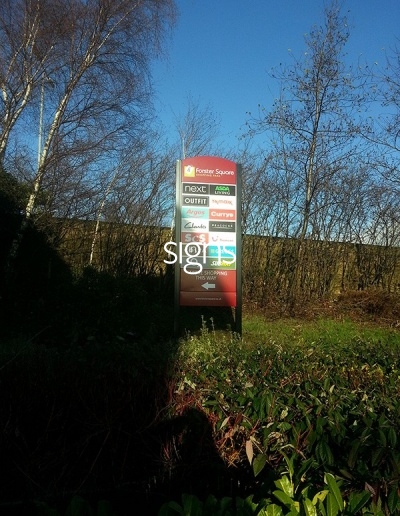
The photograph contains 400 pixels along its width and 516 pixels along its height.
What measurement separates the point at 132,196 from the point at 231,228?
156 inches

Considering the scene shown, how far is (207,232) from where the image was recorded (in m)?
8.20

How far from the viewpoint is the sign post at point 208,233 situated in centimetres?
809

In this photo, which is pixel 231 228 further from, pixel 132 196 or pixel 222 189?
pixel 132 196

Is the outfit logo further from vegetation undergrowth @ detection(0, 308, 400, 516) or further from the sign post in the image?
vegetation undergrowth @ detection(0, 308, 400, 516)

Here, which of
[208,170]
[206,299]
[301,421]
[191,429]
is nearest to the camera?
[301,421]

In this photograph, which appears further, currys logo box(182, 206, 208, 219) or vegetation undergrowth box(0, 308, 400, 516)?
currys logo box(182, 206, 208, 219)

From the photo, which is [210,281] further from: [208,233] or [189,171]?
[189,171]

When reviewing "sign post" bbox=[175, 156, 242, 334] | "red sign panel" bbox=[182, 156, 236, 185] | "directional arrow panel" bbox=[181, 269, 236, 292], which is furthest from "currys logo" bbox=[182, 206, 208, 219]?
"directional arrow panel" bbox=[181, 269, 236, 292]

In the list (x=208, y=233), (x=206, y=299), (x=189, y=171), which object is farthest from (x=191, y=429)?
(x=189, y=171)

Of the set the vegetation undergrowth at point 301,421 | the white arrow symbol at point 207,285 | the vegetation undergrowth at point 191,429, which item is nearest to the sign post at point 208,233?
the white arrow symbol at point 207,285

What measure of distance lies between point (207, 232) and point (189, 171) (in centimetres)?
90

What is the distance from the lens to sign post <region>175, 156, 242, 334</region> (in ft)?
26.6

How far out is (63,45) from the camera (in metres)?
10.6

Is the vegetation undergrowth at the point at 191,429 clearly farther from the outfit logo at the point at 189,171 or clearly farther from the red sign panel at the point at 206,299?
the outfit logo at the point at 189,171
